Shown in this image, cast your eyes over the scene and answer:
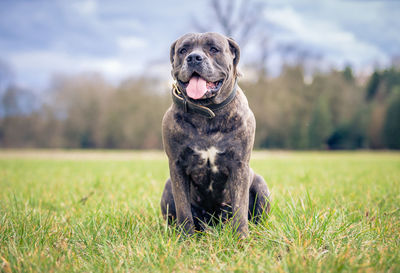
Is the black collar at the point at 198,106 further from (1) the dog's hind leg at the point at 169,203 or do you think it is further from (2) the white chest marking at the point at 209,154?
(1) the dog's hind leg at the point at 169,203

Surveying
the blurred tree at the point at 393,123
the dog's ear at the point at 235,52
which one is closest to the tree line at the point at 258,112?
the blurred tree at the point at 393,123

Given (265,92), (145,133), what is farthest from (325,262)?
(145,133)

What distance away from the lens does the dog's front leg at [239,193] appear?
2.41 metres

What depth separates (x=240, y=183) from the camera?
2.44m

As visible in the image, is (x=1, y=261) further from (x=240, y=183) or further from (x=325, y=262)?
(x=325, y=262)

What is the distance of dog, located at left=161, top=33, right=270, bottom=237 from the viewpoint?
2.39m

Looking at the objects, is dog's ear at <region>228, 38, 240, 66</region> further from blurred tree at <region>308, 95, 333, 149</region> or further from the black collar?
blurred tree at <region>308, 95, 333, 149</region>

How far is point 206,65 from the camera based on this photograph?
93.0 inches

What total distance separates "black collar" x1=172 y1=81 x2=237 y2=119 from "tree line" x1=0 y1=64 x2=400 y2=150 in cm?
2181

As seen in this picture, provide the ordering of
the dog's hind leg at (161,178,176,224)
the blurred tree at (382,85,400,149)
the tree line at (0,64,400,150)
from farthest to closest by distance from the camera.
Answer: the tree line at (0,64,400,150)
the blurred tree at (382,85,400,149)
the dog's hind leg at (161,178,176,224)

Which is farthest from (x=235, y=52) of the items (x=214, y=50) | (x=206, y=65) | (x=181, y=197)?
(x=181, y=197)

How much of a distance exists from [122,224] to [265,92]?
24.8m

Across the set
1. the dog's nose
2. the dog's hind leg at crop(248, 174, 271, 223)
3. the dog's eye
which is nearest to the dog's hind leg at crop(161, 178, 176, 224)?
the dog's hind leg at crop(248, 174, 271, 223)

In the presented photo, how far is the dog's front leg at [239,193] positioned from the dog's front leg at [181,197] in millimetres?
371
